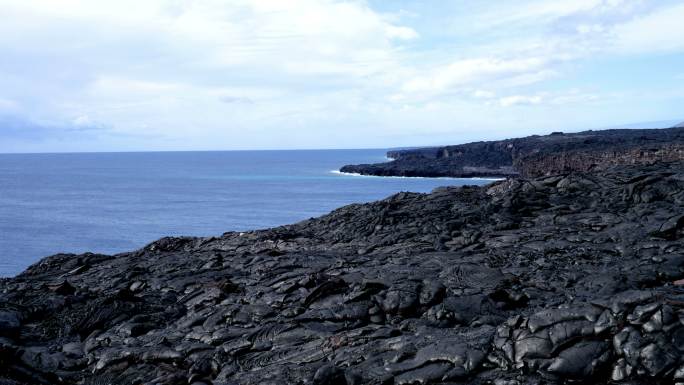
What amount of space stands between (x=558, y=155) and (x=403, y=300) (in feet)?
352

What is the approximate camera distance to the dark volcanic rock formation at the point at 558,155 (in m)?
97.2

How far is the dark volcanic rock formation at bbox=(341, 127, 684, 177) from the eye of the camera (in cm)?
9719

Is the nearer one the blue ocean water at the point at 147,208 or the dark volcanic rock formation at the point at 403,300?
the dark volcanic rock formation at the point at 403,300

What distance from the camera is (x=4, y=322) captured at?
25.0 metres

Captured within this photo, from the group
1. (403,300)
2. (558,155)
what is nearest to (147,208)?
(558,155)

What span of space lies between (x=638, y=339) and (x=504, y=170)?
15343cm

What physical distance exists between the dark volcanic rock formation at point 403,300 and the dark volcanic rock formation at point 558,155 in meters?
30.6

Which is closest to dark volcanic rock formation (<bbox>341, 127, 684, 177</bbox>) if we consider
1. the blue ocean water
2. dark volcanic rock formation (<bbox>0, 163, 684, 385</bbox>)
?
the blue ocean water

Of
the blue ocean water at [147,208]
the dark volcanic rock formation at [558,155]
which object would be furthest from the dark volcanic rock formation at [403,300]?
the blue ocean water at [147,208]

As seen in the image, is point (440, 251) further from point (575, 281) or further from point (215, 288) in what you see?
point (215, 288)

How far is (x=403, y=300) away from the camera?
851 inches

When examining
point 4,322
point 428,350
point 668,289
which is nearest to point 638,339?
point 668,289

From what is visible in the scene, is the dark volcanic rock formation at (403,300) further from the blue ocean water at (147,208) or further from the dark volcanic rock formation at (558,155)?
the blue ocean water at (147,208)

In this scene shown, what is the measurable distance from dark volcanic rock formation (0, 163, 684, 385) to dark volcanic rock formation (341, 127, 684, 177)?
100 ft
